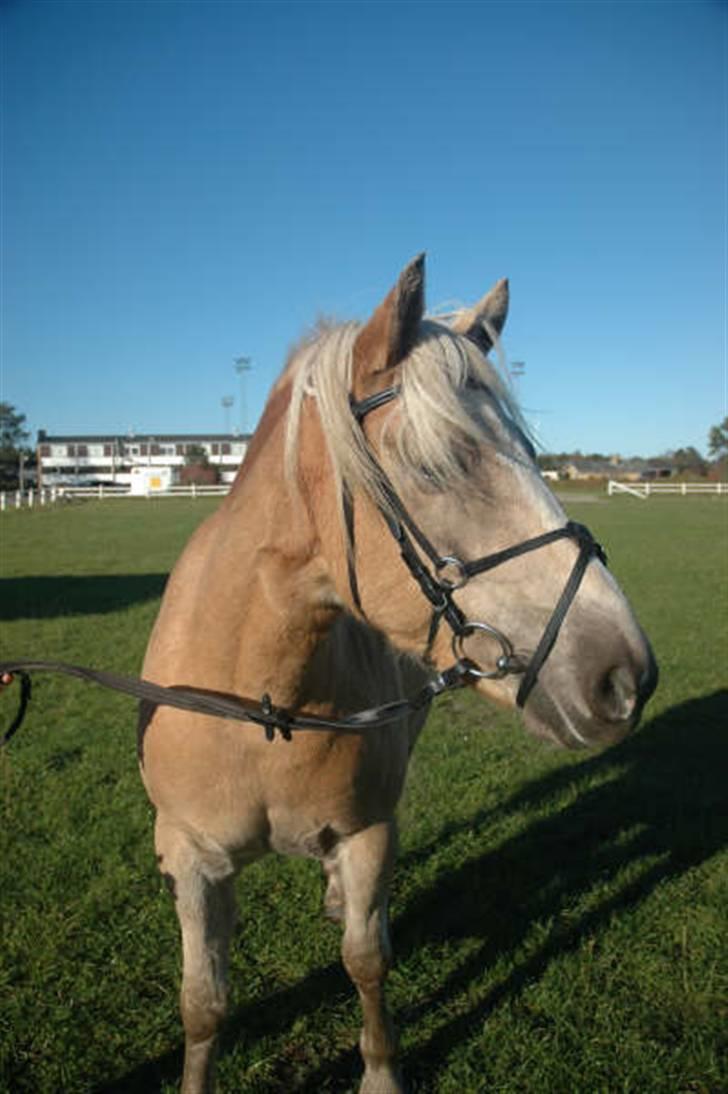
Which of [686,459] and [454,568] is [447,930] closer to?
[454,568]

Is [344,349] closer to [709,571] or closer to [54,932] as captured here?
[54,932]

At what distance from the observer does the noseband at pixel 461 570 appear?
70.3 inches

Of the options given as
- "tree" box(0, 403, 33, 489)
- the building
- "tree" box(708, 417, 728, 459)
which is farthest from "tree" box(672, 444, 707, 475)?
"tree" box(0, 403, 33, 489)

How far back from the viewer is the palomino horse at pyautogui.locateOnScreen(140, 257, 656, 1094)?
1801 mm

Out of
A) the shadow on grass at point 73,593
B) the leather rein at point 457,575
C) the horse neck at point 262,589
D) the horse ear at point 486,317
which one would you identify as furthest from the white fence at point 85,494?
the leather rein at point 457,575

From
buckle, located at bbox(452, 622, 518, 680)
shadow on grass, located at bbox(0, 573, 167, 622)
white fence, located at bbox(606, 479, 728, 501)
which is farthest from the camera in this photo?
white fence, located at bbox(606, 479, 728, 501)

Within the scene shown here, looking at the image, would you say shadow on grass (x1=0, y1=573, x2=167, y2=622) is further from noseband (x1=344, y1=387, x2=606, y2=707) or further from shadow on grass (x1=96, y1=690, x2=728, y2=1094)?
noseband (x1=344, y1=387, x2=606, y2=707)

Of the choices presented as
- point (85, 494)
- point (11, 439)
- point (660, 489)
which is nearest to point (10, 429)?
point (11, 439)

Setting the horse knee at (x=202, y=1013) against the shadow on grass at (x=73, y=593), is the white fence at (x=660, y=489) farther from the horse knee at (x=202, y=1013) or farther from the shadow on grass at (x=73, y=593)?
the horse knee at (x=202, y=1013)

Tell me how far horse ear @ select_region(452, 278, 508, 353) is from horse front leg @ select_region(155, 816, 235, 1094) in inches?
80.6

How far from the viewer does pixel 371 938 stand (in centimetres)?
293

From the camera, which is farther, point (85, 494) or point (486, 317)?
point (85, 494)

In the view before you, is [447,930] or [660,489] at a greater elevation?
[660,489]

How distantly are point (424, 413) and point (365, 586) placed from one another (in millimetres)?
483
